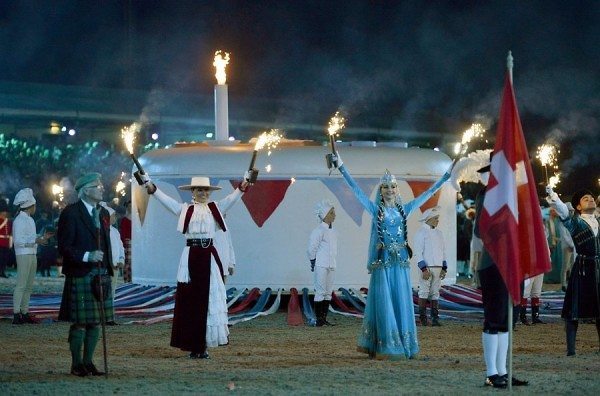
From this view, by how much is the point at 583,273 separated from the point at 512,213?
2757mm

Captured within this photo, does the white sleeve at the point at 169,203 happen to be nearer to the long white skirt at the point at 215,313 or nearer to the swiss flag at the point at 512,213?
the long white skirt at the point at 215,313

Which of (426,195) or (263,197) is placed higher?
(263,197)

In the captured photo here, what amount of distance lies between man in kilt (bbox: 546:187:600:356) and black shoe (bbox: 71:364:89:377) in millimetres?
4771

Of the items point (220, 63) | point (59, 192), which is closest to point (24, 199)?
point (220, 63)

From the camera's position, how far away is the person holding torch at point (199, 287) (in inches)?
465

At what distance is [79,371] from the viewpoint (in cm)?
1025

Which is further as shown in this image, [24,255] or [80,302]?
[24,255]

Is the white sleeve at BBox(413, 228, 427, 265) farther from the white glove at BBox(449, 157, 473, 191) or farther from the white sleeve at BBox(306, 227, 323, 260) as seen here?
the white glove at BBox(449, 157, 473, 191)

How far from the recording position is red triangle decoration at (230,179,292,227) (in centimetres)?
1816

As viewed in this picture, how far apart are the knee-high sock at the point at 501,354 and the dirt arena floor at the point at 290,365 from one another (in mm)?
198

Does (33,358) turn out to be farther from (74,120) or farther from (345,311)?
(74,120)

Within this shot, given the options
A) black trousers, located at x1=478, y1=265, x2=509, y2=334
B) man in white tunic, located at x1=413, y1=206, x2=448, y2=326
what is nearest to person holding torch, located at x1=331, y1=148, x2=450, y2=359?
black trousers, located at x1=478, y1=265, x2=509, y2=334

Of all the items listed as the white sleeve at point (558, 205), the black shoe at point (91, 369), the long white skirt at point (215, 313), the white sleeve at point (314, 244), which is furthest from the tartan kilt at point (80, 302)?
the white sleeve at point (314, 244)

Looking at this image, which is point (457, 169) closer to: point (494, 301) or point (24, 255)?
point (494, 301)
